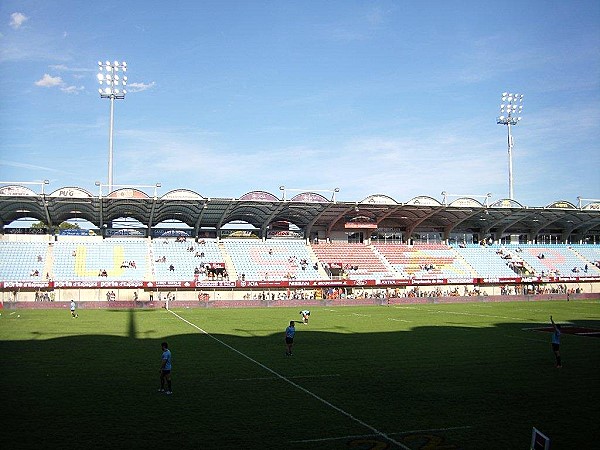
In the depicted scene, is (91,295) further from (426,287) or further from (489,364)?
(489,364)

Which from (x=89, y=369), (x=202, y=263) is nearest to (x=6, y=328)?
(x=89, y=369)

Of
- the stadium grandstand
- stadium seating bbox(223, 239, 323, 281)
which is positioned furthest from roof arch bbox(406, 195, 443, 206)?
stadium seating bbox(223, 239, 323, 281)

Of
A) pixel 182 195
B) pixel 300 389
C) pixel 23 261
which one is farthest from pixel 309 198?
pixel 300 389

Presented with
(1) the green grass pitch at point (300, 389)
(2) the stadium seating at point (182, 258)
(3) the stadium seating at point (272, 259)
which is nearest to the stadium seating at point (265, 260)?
(2) the stadium seating at point (182, 258)

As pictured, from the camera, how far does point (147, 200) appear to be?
194 ft

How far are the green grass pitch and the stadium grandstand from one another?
86.8 feet

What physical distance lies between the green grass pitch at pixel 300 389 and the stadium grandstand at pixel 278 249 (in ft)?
86.8

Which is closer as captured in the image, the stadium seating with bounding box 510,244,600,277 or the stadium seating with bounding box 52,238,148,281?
the stadium seating with bounding box 52,238,148,281

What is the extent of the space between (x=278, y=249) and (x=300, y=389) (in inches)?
2073

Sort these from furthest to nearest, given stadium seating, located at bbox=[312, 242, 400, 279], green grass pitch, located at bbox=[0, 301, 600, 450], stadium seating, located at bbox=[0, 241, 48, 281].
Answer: stadium seating, located at bbox=[312, 242, 400, 279], stadium seating, located at bbox=[0, 241, 48, 281], green grass pitch, located at bbox=[0, 301, 600, 450]

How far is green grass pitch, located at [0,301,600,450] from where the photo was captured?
12.7 meters

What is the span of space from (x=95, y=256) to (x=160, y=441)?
53605mm

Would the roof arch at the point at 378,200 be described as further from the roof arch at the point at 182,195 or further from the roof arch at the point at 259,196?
the roof arch at the point at 182,195

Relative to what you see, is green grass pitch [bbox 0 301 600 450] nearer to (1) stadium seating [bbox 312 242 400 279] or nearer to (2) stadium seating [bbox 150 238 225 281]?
(2) stadium seating [bbox 150 238 225 281]
